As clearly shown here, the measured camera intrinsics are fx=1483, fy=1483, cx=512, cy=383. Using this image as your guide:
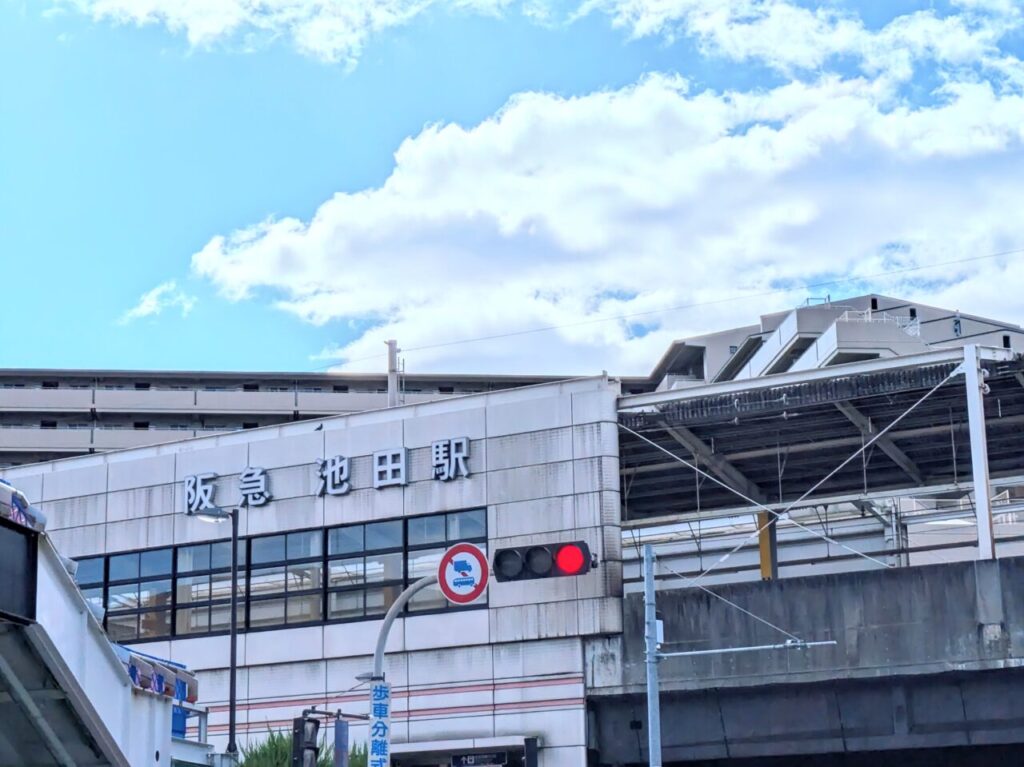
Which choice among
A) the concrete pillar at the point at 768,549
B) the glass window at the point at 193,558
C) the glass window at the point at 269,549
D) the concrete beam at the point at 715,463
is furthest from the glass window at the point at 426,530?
the concrete pillar at the point at 768,549

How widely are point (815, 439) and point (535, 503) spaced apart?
→ 752 centimetres

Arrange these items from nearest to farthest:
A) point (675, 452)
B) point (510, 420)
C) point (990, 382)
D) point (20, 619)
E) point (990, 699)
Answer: point (20, 619) < point (990, 699) < point (990, 382) < point (510, 420) < point (675, 452)

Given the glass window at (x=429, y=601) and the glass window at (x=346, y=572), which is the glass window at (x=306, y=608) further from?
the glass window at (x=429, y=601)

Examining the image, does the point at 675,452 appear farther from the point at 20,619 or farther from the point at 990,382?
the point at 20,619

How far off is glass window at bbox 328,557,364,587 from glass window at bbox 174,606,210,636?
3950mm

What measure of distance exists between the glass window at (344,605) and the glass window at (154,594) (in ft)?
16.9

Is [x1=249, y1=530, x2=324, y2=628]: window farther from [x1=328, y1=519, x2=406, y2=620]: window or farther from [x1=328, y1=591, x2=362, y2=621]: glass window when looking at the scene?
[x1=328, y1=519, x2=406, y2=620]: window

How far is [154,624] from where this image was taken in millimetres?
A: 39656

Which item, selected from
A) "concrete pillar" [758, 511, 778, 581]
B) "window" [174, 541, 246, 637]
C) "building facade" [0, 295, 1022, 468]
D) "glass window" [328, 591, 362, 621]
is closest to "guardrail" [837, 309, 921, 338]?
"building facade" [0, 295, 1022, 468]

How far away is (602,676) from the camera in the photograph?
33.4 metres

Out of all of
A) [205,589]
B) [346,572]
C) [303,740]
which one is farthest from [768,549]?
[303,740]

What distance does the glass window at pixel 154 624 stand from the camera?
39.4 meters

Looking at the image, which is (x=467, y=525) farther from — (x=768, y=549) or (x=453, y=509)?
(x=768, y=549)

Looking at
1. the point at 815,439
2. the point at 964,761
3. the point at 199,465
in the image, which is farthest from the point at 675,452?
the point at 199,465
